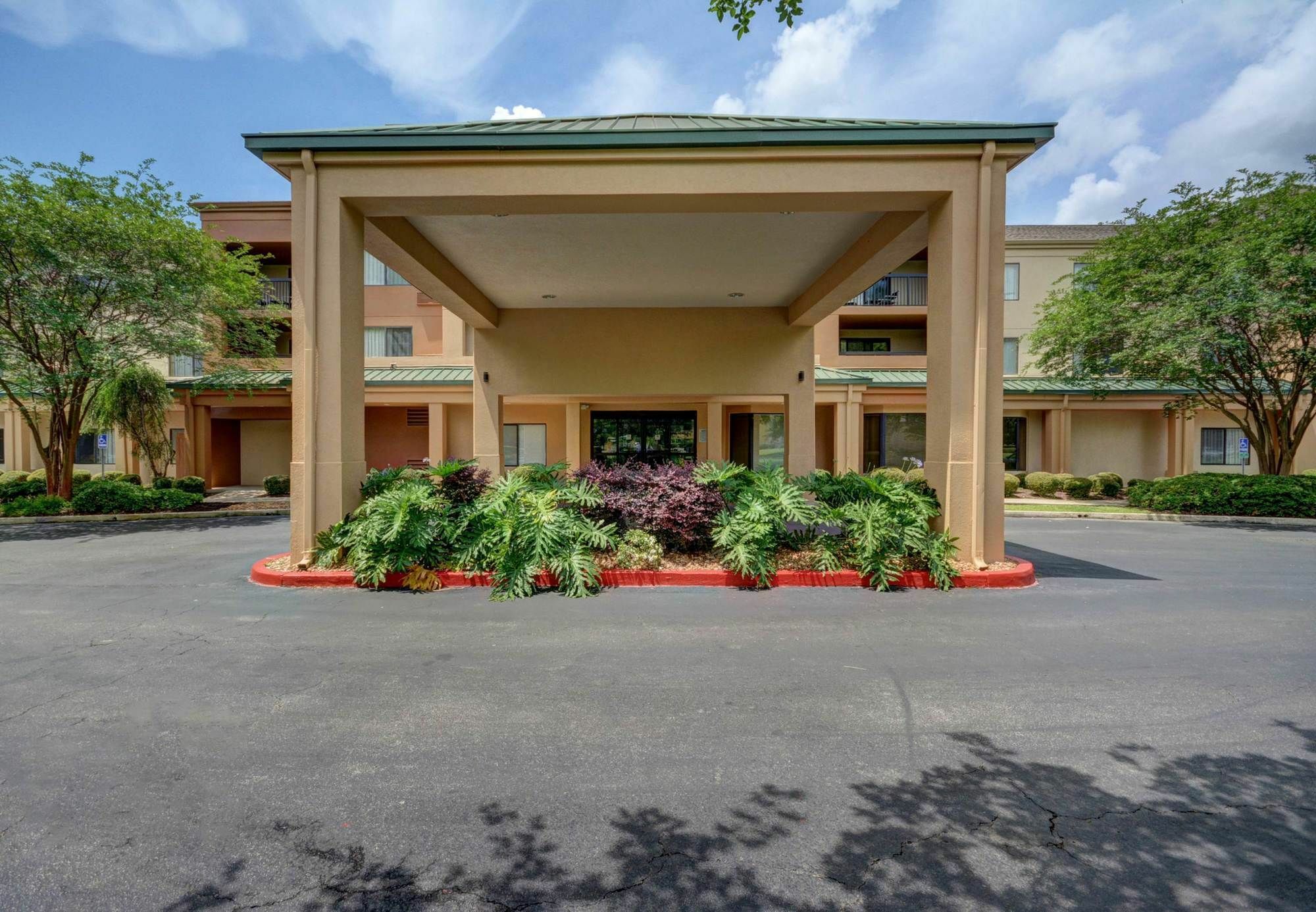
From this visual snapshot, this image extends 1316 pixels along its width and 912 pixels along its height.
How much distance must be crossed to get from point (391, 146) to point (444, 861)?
790 centimetres

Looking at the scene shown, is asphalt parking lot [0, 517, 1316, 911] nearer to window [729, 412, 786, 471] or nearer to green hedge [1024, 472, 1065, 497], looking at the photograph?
window [729, 412, 786, 471]

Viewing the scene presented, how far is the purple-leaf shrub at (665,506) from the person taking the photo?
25.5 ft

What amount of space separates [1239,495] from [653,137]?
16130 millimetres

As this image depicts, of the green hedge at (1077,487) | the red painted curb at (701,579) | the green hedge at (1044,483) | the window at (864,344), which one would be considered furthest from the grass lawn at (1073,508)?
the window at (864,344)

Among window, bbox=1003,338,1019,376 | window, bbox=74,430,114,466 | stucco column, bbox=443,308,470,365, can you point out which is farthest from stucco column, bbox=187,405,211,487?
window, bbox=1003,338,1019,376

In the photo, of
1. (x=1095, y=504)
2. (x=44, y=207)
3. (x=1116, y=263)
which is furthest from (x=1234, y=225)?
(x=44, y=207)

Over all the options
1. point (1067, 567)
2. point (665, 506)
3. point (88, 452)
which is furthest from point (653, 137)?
point (88, 452)

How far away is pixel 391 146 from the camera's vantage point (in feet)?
Result: 24.3

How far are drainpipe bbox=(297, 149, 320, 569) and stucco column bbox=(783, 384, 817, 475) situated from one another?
9.95 m

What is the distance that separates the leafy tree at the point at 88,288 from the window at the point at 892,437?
2070 centimetres

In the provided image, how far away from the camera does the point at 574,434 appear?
19047 millimetres

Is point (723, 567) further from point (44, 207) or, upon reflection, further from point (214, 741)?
point (44, 207)

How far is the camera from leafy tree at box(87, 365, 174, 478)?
15602 millimetres

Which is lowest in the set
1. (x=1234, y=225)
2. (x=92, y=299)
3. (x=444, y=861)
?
(x=444, y=861)
